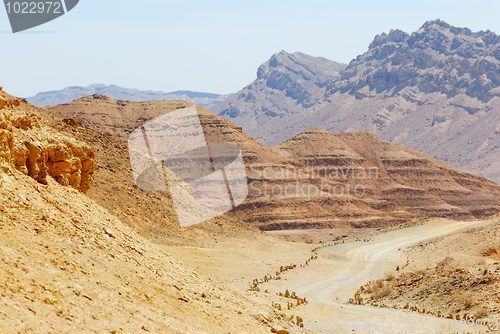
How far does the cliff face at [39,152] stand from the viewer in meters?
10.7

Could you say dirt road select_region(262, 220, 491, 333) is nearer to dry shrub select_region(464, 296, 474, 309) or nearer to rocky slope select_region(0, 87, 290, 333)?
dry shrub select_region(464, 296, 474, 309)

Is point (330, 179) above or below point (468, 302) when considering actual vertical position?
below

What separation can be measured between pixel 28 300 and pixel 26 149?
4.01 m

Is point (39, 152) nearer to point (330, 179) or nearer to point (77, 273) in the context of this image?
point (77, 273)

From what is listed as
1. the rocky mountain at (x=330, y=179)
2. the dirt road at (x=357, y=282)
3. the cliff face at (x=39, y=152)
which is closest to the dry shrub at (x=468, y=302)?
the dirt road at (x=357, y=282)

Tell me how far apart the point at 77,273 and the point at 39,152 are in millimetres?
3288

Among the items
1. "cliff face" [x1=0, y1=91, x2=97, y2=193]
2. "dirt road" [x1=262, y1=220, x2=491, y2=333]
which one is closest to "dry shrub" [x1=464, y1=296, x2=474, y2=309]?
"dirt road" [x1=262, y1=220, x2=491, y2=333]

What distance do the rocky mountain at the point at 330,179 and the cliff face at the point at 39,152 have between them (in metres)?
63.2

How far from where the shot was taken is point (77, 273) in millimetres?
9688

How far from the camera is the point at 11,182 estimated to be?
10422 mm

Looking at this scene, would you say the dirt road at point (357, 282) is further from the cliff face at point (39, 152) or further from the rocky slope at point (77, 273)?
the cliff face at point (39, 152)

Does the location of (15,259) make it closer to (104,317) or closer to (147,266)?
(104,317)

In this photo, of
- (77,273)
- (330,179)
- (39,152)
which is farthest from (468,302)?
(330,179)

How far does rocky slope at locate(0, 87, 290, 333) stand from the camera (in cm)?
845
